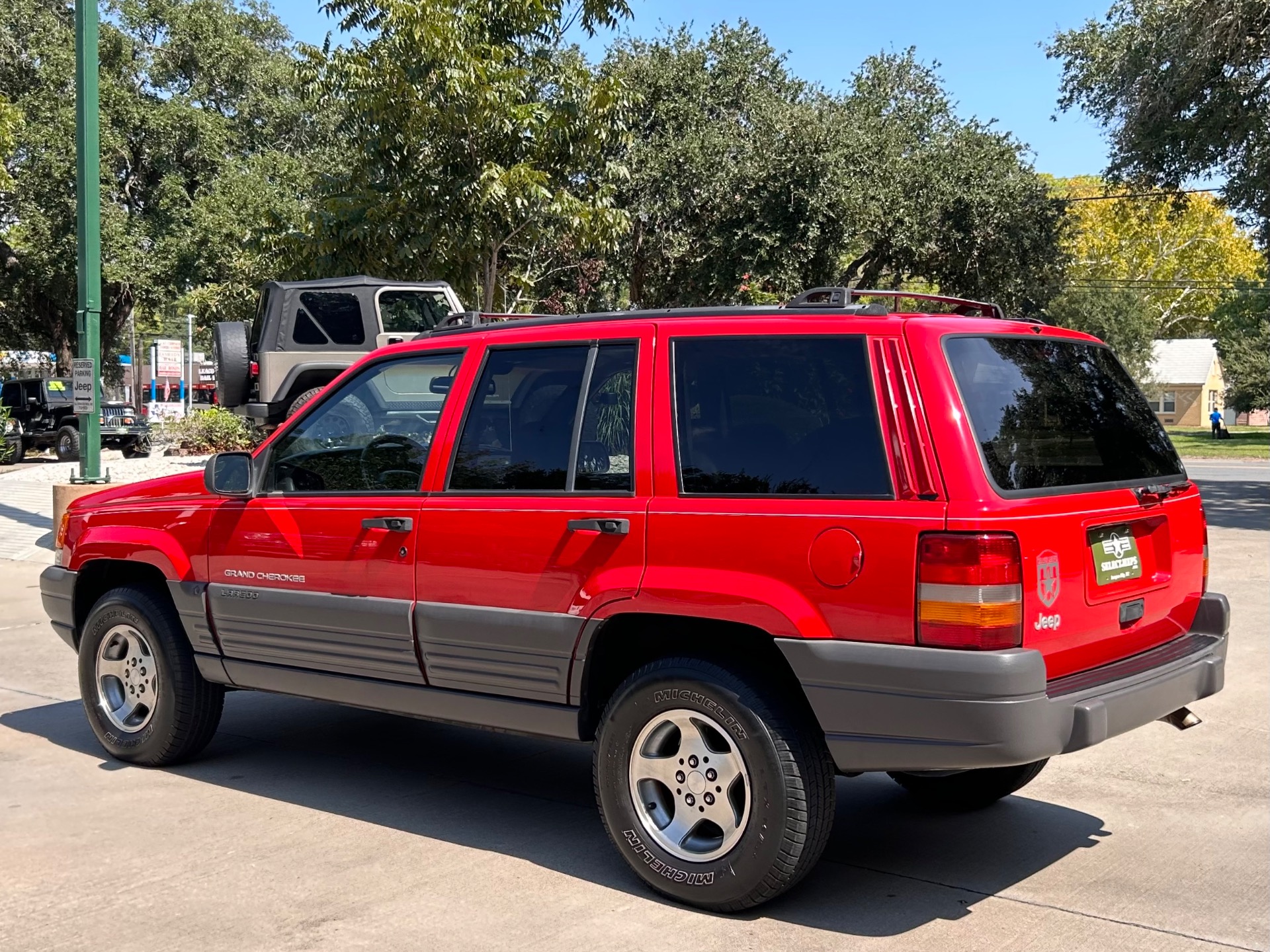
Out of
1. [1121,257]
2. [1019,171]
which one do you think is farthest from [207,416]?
[1121,257]

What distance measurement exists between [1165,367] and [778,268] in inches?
2795

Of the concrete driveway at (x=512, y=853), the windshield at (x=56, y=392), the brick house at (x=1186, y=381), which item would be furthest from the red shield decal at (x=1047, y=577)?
the brick house at (x=1186, y=381)

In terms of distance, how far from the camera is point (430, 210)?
1675cm

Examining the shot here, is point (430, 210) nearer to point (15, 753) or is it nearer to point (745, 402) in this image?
point (15, 753)

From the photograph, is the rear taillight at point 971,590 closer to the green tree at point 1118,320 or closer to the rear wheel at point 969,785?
the rear wheel at point 969,785

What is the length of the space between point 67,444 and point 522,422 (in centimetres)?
2819

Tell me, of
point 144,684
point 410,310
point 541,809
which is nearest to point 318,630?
point 541,809

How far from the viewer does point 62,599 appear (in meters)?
6.34

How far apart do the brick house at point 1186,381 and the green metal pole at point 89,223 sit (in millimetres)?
82653

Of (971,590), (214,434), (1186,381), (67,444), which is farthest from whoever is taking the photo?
(1186,381)

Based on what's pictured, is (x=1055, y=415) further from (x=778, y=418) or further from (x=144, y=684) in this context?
(x=144, y=684)

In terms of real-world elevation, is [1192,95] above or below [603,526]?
above

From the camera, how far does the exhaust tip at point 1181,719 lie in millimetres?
4590

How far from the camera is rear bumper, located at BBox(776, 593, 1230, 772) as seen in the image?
12.4 feet
